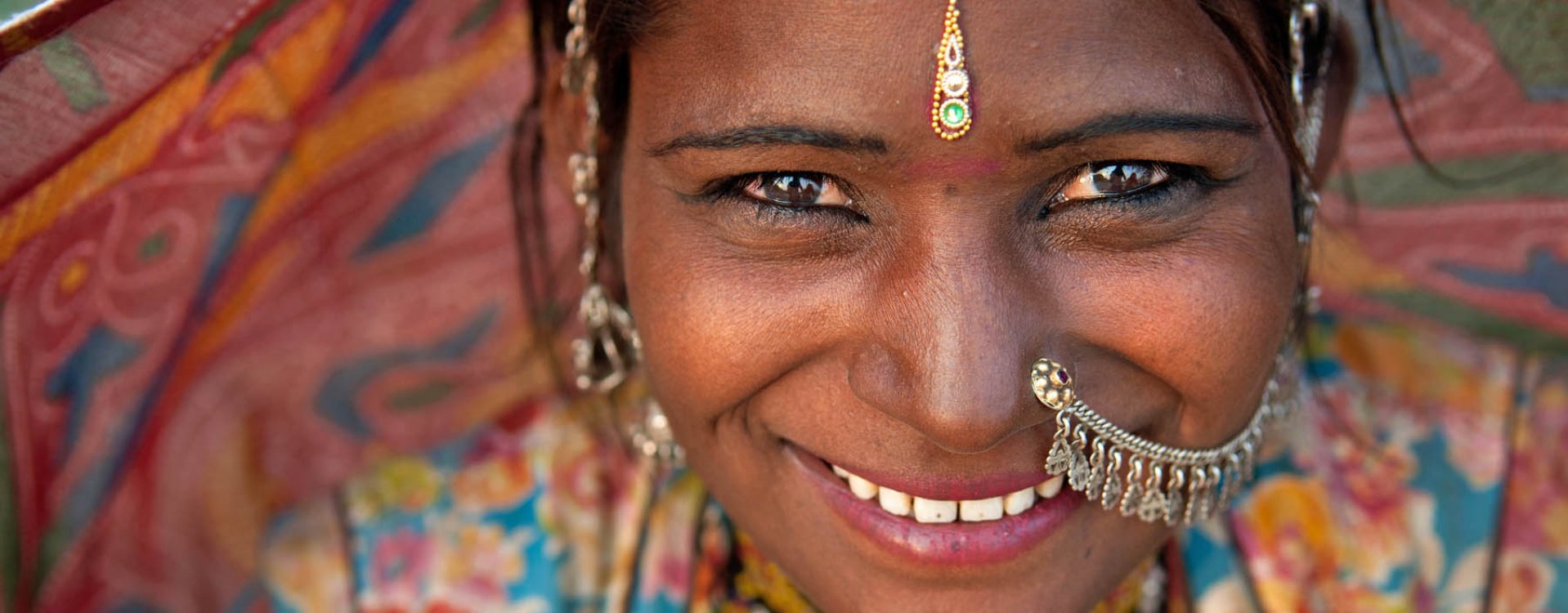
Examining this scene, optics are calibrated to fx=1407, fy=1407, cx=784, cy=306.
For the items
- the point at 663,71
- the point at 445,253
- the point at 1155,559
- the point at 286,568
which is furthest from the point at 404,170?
the point at 1155,559

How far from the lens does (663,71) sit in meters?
1.52

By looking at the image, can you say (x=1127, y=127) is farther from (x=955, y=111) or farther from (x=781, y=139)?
(x=781, y=139)

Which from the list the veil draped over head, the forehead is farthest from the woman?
the veil draped over head

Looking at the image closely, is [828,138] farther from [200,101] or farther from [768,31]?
[200,101]

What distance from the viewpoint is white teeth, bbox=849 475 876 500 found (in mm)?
1598

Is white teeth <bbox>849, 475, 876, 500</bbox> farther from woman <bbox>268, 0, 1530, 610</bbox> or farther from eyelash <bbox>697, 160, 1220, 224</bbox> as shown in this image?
eyelash <bbox>697, 160, 1220, 224</bbox>

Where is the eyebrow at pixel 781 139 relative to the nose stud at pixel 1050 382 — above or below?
above

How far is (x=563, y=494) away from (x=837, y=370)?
0.80 meters

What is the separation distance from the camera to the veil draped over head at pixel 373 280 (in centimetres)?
165

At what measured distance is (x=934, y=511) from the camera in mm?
1579

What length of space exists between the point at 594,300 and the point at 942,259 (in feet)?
1.97

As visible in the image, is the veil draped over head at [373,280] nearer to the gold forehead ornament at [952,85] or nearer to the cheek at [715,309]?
the cheek at [715,309]

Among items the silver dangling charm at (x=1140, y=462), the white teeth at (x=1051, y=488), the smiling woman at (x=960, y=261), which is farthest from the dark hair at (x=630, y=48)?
the white teeth at (x=1051, y=488)

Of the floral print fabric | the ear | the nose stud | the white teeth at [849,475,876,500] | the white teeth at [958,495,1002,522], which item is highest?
the ear
